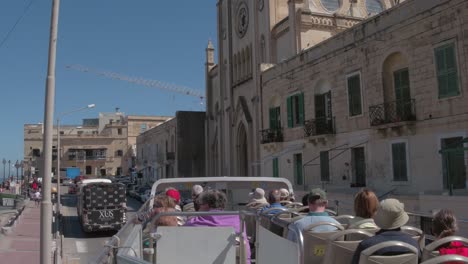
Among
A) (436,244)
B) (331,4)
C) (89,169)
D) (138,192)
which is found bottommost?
(138,192)

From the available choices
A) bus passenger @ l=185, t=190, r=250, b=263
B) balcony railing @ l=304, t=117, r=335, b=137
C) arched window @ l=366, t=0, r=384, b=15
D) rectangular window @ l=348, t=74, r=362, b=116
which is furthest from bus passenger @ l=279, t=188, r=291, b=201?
arched window @ l=366, t=0, r=384, b=15

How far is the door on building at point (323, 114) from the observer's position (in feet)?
74.3

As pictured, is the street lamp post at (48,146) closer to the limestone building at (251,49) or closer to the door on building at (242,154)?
the limestone building at (251,49)

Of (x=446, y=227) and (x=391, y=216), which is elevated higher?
(x=391, y=216)

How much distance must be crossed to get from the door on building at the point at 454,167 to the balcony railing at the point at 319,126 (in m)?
6.80

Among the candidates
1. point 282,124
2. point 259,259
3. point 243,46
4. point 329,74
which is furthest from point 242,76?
point 259,259

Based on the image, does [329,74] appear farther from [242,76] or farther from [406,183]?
[242,76]

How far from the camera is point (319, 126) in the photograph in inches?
909

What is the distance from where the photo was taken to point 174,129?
50938mm

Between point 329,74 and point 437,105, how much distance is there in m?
6.92

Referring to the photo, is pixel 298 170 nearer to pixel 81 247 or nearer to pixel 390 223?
pixel 81 247

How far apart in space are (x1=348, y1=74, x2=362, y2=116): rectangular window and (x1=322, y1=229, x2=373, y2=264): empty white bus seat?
16.8 meters

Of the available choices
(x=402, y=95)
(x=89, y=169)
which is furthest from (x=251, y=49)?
(x=89, y=169)

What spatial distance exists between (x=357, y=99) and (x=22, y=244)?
15030mm
